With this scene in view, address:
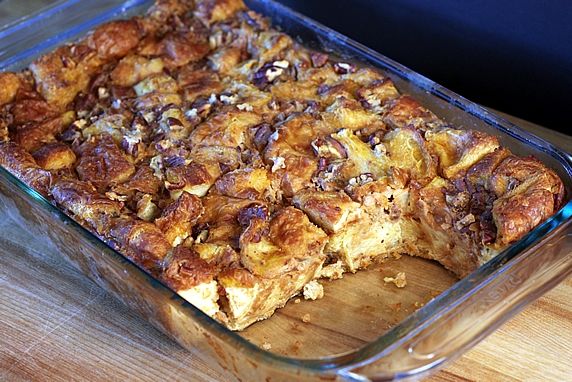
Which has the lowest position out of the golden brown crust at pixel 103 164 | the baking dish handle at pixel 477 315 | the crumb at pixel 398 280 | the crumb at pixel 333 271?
the crumb at pixel 398 280

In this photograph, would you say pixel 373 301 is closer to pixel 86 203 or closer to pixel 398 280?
pixel 398 280

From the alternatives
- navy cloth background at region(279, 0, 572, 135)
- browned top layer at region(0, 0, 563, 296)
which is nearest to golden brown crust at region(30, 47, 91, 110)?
browned top layer at region(0, 0, 563, 296)

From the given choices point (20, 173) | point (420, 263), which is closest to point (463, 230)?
point (420, 263)

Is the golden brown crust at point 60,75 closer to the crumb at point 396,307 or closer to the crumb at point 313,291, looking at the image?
the crumb at point 313,291

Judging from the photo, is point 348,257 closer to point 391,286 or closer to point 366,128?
point 391,286

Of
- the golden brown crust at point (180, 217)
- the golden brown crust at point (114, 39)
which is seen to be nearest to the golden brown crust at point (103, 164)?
the golden brown crust at point (180, 217)
